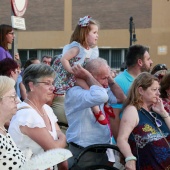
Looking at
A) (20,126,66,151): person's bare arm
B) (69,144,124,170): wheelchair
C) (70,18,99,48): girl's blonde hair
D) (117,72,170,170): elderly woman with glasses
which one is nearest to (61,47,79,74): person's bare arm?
(70,18,99,48): girl's blonde hair

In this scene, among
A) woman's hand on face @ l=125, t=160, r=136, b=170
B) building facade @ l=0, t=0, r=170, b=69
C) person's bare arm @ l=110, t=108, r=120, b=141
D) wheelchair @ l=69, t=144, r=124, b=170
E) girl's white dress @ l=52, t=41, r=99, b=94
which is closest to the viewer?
woman's hand on face @ l=125, t=160, r=136, b=170

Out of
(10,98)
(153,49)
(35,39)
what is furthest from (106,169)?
(35,39)

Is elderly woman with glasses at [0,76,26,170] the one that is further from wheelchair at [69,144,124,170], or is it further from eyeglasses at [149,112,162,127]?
eyeglasses at [149,112,162,127]

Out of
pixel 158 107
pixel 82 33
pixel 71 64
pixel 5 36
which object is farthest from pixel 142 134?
pixel 5 36

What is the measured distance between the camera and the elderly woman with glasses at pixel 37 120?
4020 millimetres

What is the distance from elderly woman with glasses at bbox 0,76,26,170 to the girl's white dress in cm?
166

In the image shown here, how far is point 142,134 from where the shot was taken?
475 cm

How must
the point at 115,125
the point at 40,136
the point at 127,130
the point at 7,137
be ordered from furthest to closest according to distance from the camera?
the point at 115,125 < the point at 127,130 < the point at 40,136 < the point at 7,137

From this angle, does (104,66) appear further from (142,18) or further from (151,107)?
(142,18)

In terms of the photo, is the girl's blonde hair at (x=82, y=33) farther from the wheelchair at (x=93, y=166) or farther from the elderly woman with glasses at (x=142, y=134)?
the wheelchair at (x=93, y=166)

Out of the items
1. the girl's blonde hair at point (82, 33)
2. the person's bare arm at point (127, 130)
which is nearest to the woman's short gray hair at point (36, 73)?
the person's bare arm at point (127, 130)

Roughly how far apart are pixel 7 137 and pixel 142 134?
1.68 metres

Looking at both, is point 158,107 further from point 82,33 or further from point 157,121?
point 82,33

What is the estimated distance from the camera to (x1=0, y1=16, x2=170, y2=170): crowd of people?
13.5ft
